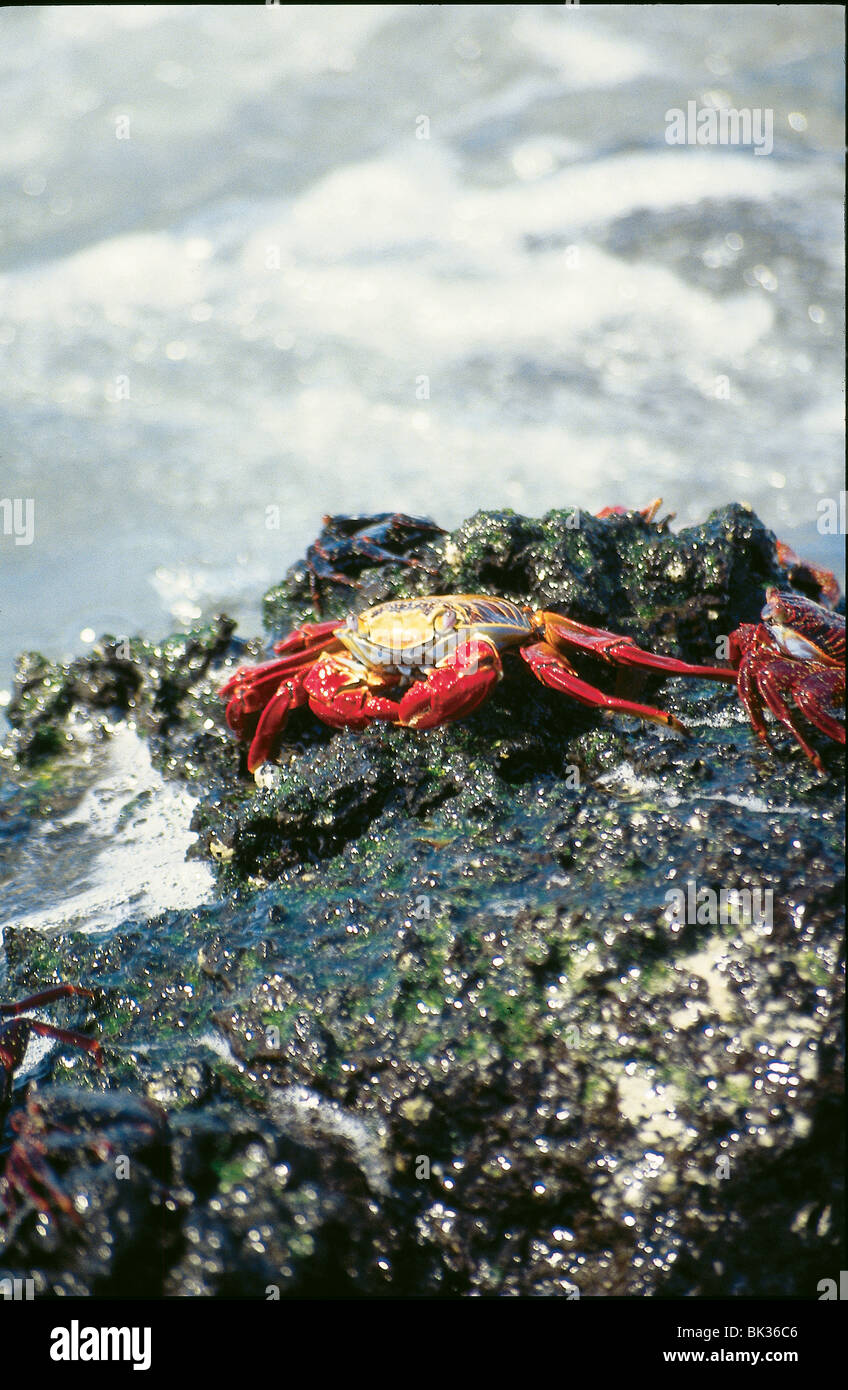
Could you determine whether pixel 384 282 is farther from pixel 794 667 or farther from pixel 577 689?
pixel 794 667

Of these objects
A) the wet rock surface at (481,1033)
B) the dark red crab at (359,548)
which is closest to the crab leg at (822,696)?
the wet rock surface at (481,1033)

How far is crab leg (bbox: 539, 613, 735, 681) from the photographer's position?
3.08 meters

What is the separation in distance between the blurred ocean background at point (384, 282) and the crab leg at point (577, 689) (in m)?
3.59

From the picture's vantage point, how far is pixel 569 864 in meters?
2.72

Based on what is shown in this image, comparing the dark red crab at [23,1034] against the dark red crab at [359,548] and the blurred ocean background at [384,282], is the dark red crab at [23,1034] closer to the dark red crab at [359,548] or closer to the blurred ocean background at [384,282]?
the dark red crab at [359,548]

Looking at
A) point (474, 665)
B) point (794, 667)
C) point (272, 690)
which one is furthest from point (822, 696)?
point (272, 690)

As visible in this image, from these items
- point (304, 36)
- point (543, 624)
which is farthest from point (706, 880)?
point (304, 36)

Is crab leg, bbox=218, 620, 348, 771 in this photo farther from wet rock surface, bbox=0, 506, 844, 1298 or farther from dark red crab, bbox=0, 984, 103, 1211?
dark red crab, bbox=0, 984, 103, 1211

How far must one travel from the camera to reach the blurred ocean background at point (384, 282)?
8195mm

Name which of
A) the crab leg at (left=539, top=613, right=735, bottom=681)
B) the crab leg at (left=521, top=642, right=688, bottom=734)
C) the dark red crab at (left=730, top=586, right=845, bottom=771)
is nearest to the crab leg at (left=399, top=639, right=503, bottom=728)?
the crab leg at (left=521, top=642, right=688, bottom=734)

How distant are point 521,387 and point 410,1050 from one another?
792 centimetres

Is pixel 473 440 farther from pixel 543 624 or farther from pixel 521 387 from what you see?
pixel 543 624

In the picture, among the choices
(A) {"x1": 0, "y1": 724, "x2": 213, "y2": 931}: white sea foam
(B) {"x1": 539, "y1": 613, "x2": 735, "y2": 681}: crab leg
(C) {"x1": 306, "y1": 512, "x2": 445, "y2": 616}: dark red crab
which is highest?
(C) {"x1": 306, "y1": 512, "x2": 445, "y2": 616}: dark red crab

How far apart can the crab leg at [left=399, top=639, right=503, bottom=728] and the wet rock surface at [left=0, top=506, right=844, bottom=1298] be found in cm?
10
